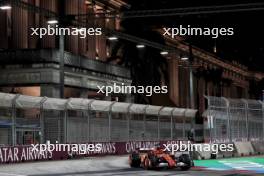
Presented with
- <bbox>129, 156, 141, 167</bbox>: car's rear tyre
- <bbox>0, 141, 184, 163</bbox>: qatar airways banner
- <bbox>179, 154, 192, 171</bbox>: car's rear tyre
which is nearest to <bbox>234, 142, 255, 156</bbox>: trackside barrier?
<bbox>0, 141, 184, 163</bbox>: qatar airways banner

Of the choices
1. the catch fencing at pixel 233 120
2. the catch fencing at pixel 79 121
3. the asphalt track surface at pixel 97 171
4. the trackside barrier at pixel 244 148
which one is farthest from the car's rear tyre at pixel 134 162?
the trackside barrier at pixel 244 148

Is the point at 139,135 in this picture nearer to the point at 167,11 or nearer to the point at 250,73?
the point at 167,11

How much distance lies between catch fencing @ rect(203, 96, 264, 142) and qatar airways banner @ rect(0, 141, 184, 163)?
444 centimetres

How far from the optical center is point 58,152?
3081cm

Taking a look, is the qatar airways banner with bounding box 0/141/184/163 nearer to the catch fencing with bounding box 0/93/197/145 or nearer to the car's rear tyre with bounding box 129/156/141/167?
the catch fencing with bounding box 0/93/197/145

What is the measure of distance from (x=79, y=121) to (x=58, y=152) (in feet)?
9.66

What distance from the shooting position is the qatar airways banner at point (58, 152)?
2750 cm

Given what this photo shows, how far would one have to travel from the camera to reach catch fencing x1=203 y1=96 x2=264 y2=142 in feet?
112

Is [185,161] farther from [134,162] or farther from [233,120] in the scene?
[233,120]

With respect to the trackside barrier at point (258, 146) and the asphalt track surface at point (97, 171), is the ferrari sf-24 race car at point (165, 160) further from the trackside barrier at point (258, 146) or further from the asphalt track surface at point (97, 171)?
the trackside barrier at point (258, 146)

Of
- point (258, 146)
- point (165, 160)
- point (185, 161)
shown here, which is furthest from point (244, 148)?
point (165, 160)

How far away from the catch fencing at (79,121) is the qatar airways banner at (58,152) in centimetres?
41

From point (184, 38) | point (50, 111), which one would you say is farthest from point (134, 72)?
point (50, 111)

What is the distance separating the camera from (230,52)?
113 meters
